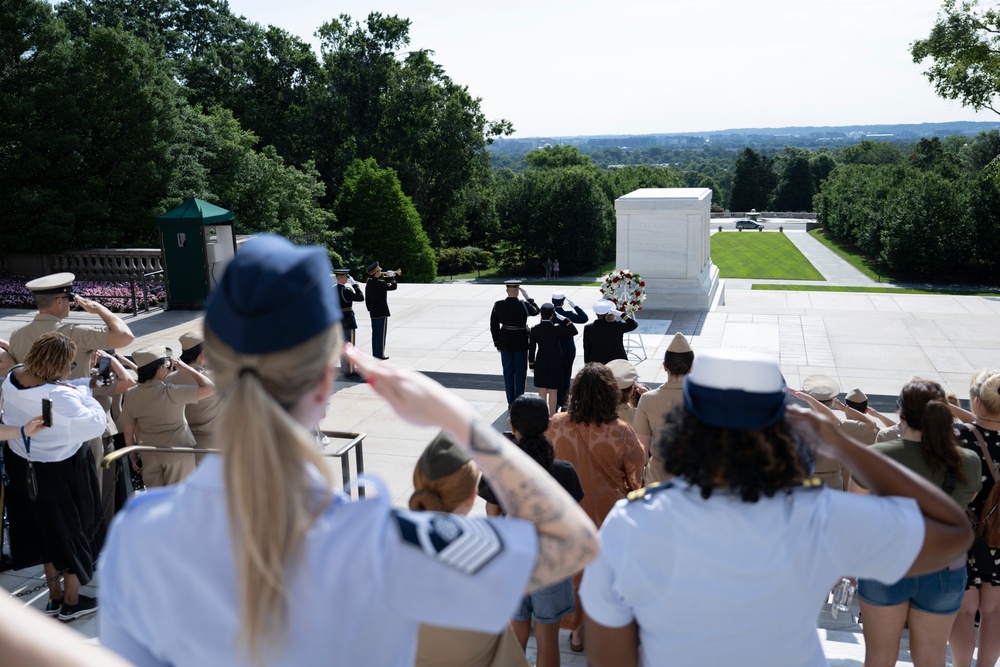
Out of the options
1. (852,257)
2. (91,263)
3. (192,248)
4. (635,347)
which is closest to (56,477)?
(635,347)

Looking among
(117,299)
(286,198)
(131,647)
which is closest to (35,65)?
(117,299)

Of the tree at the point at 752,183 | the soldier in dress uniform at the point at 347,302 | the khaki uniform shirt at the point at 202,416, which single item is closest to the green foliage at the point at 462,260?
the soldier in dress uniform at the point at 347,302

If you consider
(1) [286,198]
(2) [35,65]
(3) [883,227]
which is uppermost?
(2) [35,65]

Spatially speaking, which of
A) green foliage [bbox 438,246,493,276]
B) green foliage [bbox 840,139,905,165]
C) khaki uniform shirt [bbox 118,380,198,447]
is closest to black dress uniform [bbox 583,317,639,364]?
khaki uniform shirt [bbox 118,380,198,447]

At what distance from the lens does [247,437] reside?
1.20 metres

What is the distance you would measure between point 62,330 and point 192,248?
1050 cm

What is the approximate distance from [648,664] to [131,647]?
3.92 feet

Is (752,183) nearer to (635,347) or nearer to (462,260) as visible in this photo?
(462,260)

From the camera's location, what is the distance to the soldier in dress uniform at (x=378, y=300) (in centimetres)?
1162

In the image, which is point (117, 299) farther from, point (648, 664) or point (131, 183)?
point (648, 664)

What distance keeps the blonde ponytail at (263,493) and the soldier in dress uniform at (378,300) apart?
10.3 m

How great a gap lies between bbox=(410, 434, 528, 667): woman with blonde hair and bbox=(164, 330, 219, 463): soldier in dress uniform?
307 cm

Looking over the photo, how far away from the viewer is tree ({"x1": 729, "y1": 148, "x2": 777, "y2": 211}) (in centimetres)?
10669

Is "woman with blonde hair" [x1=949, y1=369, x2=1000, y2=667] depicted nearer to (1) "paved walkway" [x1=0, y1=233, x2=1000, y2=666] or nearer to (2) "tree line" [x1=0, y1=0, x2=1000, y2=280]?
(1) "paved walkway" [x1=0, y1=233, x2=1000, y2=666]
